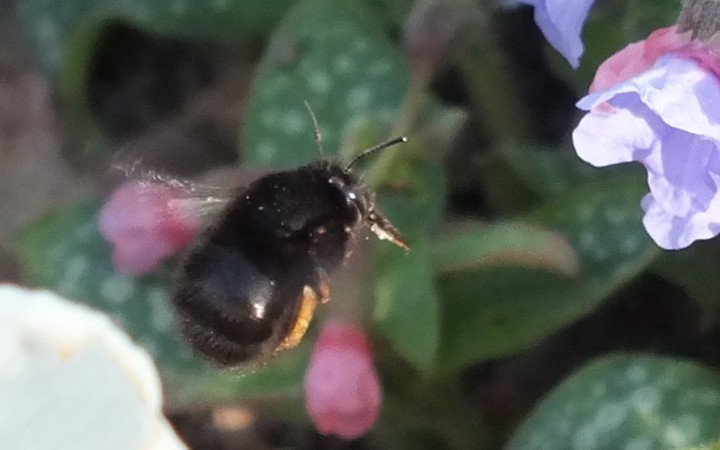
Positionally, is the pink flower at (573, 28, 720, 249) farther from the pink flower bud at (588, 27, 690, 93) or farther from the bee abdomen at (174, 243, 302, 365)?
the bee abdomen at (174, 243, 302, 365)

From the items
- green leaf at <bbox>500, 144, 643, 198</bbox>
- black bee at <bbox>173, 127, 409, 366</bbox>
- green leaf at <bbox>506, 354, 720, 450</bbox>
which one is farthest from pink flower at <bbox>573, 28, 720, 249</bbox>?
green leaf at <bbox>500, 144, 643, 198</bbox>

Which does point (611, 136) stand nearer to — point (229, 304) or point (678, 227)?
point (678, 227)

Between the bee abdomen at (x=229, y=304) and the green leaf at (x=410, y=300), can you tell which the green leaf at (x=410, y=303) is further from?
the bee abdomen at (x=229, y=304)

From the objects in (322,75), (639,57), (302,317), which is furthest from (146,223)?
(639,57)

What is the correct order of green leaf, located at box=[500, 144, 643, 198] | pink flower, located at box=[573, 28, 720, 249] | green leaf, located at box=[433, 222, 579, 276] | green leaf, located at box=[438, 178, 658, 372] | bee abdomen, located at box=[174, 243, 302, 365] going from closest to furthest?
pink flower, located at box=[573, 28, 720, 249]
bee abdomen, located at box=[174, 243, 302, 365]
green leaf, located at box=[433, 222, 579, 276]
green leaf, located at box=[438, 178, 658, 372]
green leaf, located at box=[500, 144, 643, 198]

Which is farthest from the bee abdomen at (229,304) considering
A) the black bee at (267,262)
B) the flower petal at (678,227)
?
the flower petal at (678,227)

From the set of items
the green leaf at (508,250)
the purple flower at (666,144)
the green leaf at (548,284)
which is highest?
the purple flower at (666,144)
